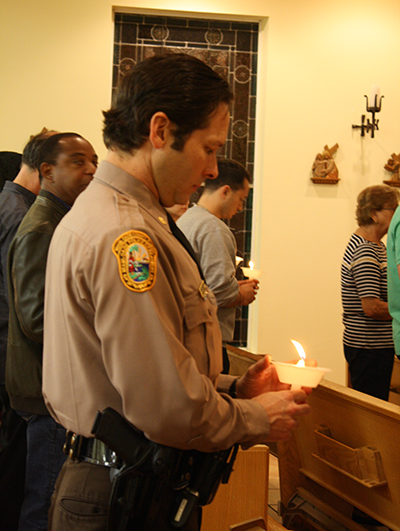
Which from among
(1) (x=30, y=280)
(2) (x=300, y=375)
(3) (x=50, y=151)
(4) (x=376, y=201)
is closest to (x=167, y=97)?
(2) (x=300, y=375)

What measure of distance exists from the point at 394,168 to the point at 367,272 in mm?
2751

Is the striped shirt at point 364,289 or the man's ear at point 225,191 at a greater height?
the man's ear at point 225,191

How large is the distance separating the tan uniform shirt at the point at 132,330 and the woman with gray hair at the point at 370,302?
1.97m

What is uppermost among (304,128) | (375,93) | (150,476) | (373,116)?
(375,93)

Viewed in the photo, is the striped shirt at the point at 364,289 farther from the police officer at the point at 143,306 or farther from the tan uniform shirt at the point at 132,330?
the tan uniform shirt at the point at 132,330

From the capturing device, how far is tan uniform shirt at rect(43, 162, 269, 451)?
91 centimetres

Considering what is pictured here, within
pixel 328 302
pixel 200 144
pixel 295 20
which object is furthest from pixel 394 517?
pixel 295 20

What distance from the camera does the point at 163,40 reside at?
17.0 feet

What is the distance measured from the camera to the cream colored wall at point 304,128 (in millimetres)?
5062

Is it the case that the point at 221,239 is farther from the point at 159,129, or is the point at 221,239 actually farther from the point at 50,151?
the point at 159,129

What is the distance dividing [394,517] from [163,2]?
188 inches

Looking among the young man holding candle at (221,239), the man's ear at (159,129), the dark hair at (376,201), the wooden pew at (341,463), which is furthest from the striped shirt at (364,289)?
the man's ear at (159,129)

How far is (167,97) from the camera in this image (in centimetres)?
→ 107

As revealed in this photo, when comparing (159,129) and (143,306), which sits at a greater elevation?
(159,129)
